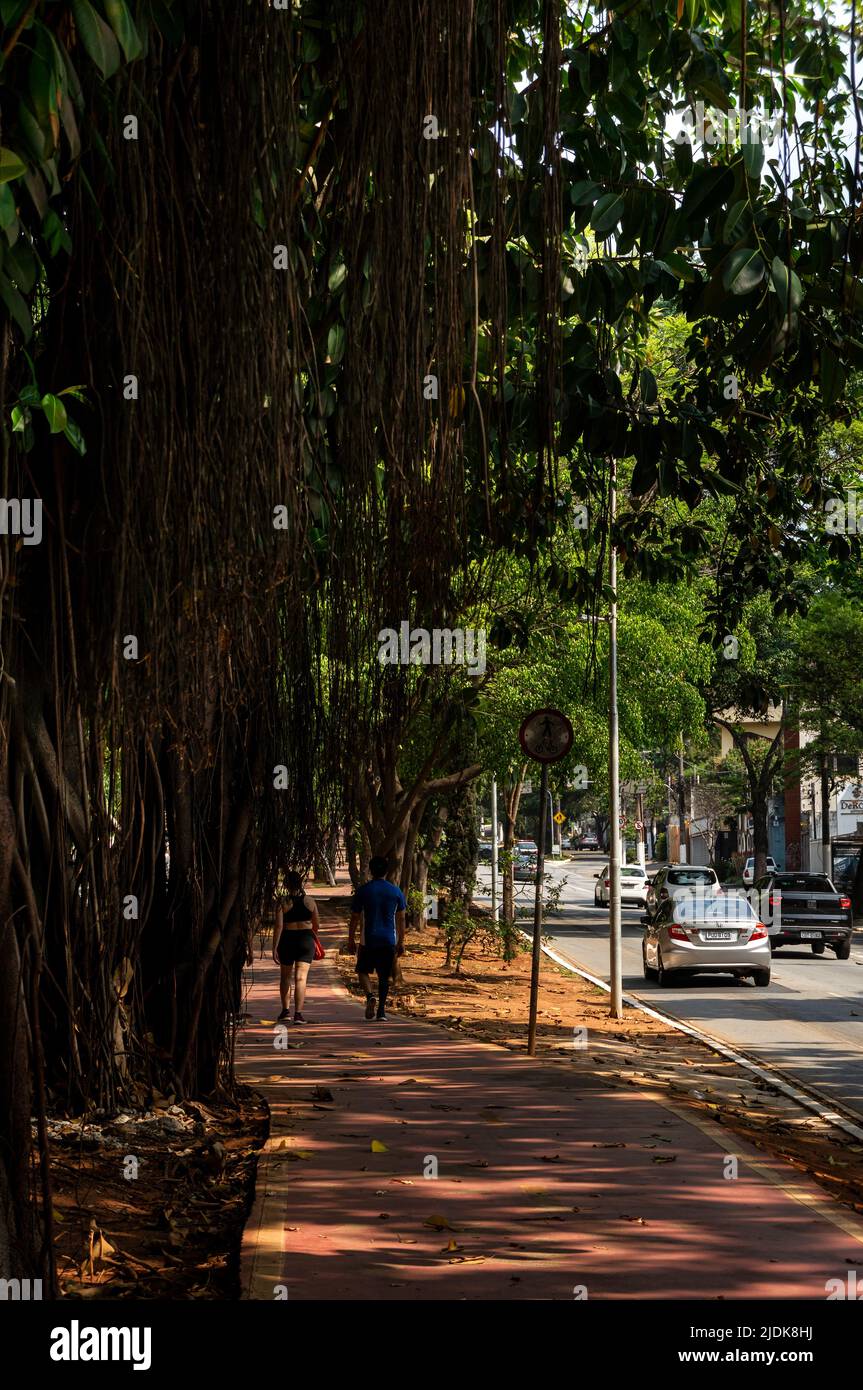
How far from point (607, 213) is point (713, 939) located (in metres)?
17.2

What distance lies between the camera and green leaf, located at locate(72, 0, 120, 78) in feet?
11.7

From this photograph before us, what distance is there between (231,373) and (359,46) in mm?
1120

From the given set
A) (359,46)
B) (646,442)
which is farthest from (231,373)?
(646,442)

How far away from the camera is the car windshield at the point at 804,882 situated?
95.7 feet

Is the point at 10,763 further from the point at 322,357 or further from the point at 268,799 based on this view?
the point at 268,799

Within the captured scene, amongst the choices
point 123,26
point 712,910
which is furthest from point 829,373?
point 712,910

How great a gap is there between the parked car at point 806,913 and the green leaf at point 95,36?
86.0ft

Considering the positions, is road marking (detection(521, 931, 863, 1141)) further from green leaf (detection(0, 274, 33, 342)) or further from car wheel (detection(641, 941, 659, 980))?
green leaf (detection(0, 274, 33, 342))

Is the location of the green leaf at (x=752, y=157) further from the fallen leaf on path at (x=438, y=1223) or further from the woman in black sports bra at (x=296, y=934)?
the woman in black sports bra at (x=296, y=934)

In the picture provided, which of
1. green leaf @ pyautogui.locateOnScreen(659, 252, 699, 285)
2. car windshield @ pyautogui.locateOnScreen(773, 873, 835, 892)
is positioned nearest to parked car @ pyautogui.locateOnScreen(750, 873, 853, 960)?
car windshield @ pyautogui.locateOnScreen(773, 873, 835, 892)

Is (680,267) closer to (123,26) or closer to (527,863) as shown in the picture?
(123,26)

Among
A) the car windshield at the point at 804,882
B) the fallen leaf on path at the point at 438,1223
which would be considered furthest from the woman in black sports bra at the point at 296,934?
the car windshield at the point at 804,882

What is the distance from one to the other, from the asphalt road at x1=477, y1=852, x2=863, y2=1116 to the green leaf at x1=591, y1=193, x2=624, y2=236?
25.7 ft
